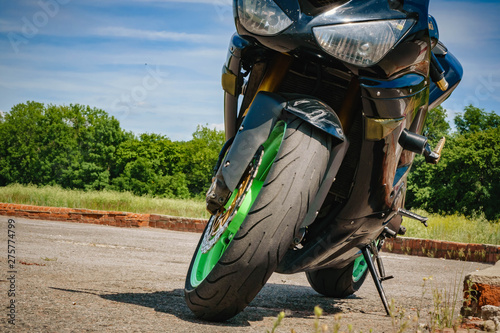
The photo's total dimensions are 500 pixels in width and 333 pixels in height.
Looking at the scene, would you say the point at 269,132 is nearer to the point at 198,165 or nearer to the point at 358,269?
the point at 358,269

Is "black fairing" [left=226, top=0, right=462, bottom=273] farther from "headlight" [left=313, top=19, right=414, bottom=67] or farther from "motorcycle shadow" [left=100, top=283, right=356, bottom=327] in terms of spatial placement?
"motorcycle shadow" [left=100, top=283, right=356, bottom=327]

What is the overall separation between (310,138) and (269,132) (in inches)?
7.9

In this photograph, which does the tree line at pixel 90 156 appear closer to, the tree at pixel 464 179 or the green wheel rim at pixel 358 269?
the tree at pixel 464 179

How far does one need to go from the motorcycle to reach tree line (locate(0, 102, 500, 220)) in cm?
3630

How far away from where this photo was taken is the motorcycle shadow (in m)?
2.70

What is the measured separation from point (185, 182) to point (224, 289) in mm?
59818

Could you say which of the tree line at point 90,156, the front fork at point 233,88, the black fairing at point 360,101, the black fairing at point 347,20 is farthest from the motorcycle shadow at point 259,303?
the tree line at point 90,156

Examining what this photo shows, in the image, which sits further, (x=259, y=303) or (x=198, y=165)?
(x=198, y=165)

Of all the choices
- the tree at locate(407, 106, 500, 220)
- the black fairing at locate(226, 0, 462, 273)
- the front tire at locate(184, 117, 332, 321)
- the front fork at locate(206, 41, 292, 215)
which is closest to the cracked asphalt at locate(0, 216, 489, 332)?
the front tire at locate(184, 117, 332, 321)

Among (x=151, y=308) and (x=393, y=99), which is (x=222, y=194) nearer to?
(x=151, y=308)

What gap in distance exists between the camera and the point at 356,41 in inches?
94.7

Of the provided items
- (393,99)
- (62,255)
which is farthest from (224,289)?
(62,255)

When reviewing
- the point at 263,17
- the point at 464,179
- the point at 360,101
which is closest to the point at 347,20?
the point at 263,17

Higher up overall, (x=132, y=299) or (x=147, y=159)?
(x=147, y=159)
